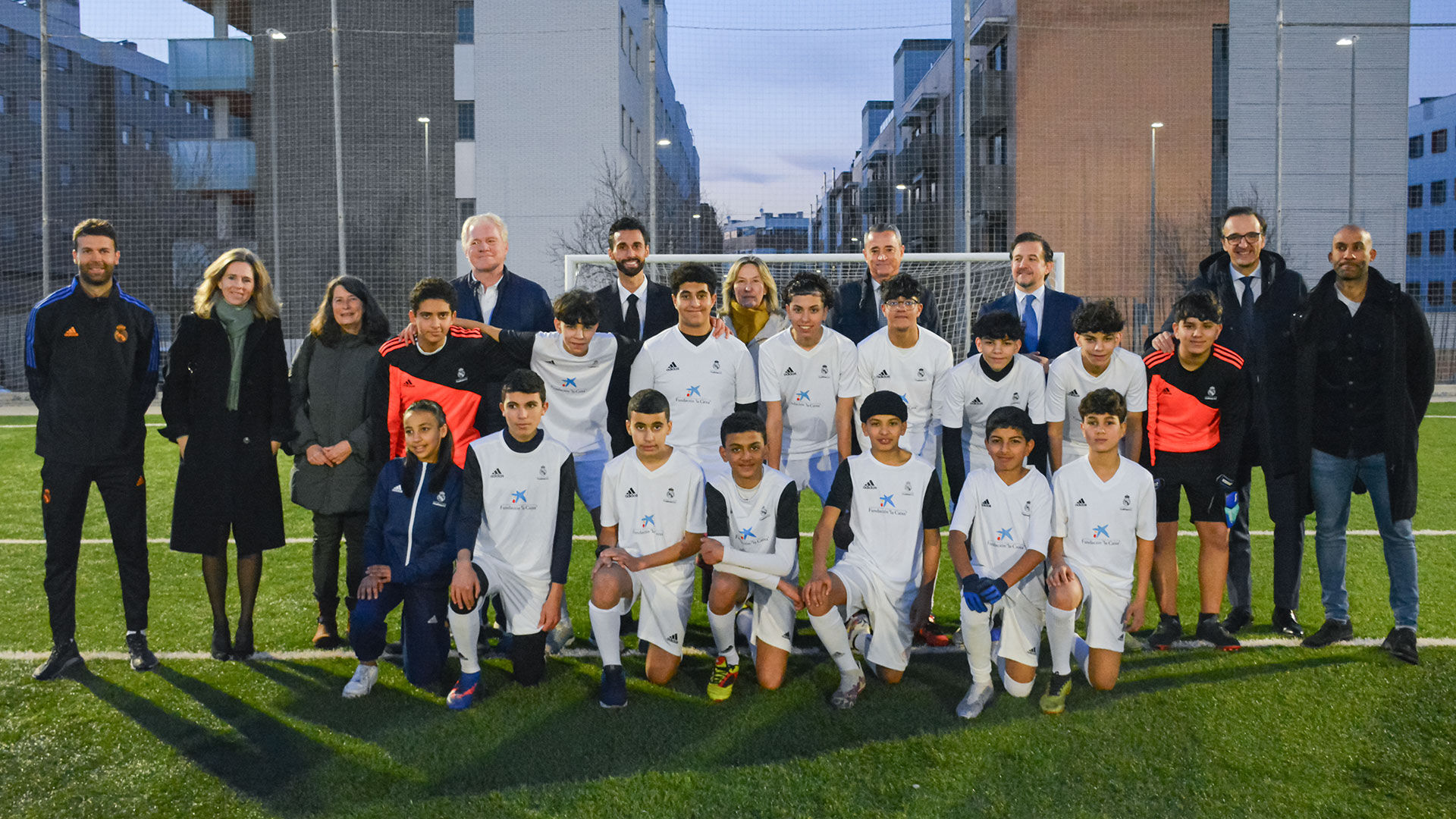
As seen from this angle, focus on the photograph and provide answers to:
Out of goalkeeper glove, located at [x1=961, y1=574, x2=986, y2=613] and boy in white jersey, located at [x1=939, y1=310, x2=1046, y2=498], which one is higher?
boy in white jersey, located at [x1=939, y1=310, x2=1046, y2=498]

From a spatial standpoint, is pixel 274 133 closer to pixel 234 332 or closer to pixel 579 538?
pixel 579 538

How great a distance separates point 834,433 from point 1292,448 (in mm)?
1879

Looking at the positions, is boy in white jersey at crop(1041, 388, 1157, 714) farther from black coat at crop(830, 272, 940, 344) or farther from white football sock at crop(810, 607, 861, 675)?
black coat at crop(830, 272, 940, 344)

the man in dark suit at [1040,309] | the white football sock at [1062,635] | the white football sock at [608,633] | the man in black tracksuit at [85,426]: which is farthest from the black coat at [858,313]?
the man in black tracksuit at [85,426]

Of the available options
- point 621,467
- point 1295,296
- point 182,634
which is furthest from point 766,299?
point 182,634

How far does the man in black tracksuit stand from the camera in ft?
11.5

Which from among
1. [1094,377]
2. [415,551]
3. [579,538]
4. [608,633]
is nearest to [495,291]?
[415,551]

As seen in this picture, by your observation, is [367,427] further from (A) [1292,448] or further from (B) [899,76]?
(B) [899,76]

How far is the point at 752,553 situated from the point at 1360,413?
2468mm

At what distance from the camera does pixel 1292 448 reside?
387 cm

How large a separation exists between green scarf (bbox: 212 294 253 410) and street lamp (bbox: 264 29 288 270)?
9.67 m

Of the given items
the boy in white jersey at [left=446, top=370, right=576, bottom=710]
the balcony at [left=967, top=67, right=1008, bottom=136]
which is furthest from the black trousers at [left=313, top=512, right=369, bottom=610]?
the balcony at [left=967, top=67, right=1008, bottom=136]

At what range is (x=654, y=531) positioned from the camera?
348 cm

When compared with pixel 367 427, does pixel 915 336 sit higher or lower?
higher
